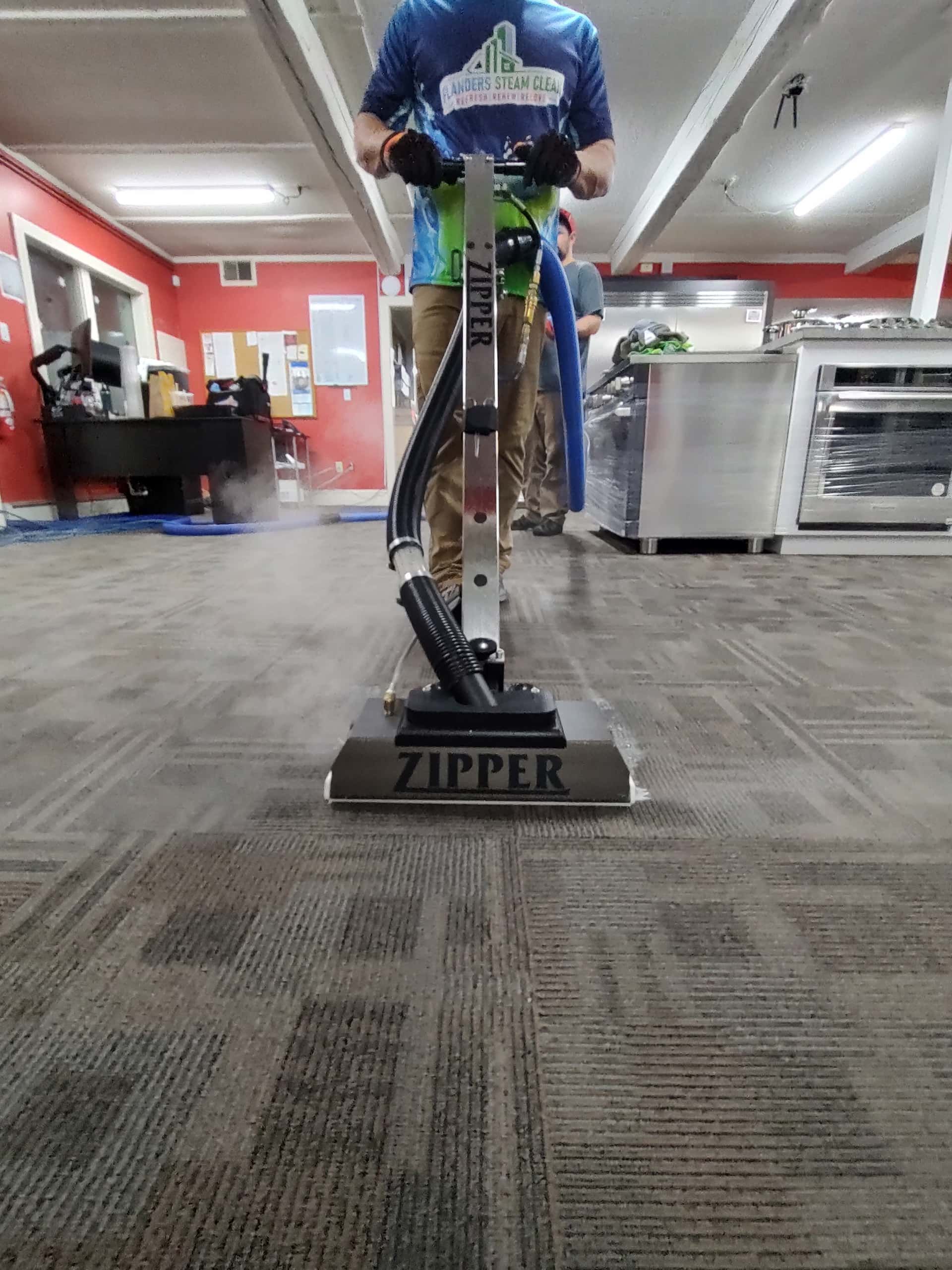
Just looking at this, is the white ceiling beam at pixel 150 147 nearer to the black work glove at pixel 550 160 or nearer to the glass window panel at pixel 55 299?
the glass window panel at pixel 55 299

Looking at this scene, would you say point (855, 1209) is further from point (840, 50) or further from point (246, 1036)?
point (840, 50)

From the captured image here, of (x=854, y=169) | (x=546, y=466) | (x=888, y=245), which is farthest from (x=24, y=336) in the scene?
(x=888, y=245)

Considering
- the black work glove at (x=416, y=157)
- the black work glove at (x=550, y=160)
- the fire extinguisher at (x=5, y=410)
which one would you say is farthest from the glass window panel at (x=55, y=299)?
the black work glove at (x=550, y=160)

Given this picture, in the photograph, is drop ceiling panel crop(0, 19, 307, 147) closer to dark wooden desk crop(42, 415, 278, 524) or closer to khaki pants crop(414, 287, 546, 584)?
dark wooden desk crop(42, 415, 278, 524)

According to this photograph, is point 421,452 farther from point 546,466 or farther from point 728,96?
point 728,96

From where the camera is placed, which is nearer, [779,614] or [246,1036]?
[246,1036]

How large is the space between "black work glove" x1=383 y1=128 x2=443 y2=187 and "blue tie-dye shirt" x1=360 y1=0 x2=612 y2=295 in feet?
0.83

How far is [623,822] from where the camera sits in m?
0.74

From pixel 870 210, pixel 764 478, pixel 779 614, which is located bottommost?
pixel 779 614

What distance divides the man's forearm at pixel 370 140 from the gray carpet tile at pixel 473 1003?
965mm

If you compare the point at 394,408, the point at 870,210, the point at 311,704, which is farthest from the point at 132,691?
the point at 870,210

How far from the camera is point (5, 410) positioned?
13.7ft

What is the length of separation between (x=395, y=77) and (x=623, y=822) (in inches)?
54.8

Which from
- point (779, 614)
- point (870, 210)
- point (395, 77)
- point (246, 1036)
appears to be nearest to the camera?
point (246, 1036)
